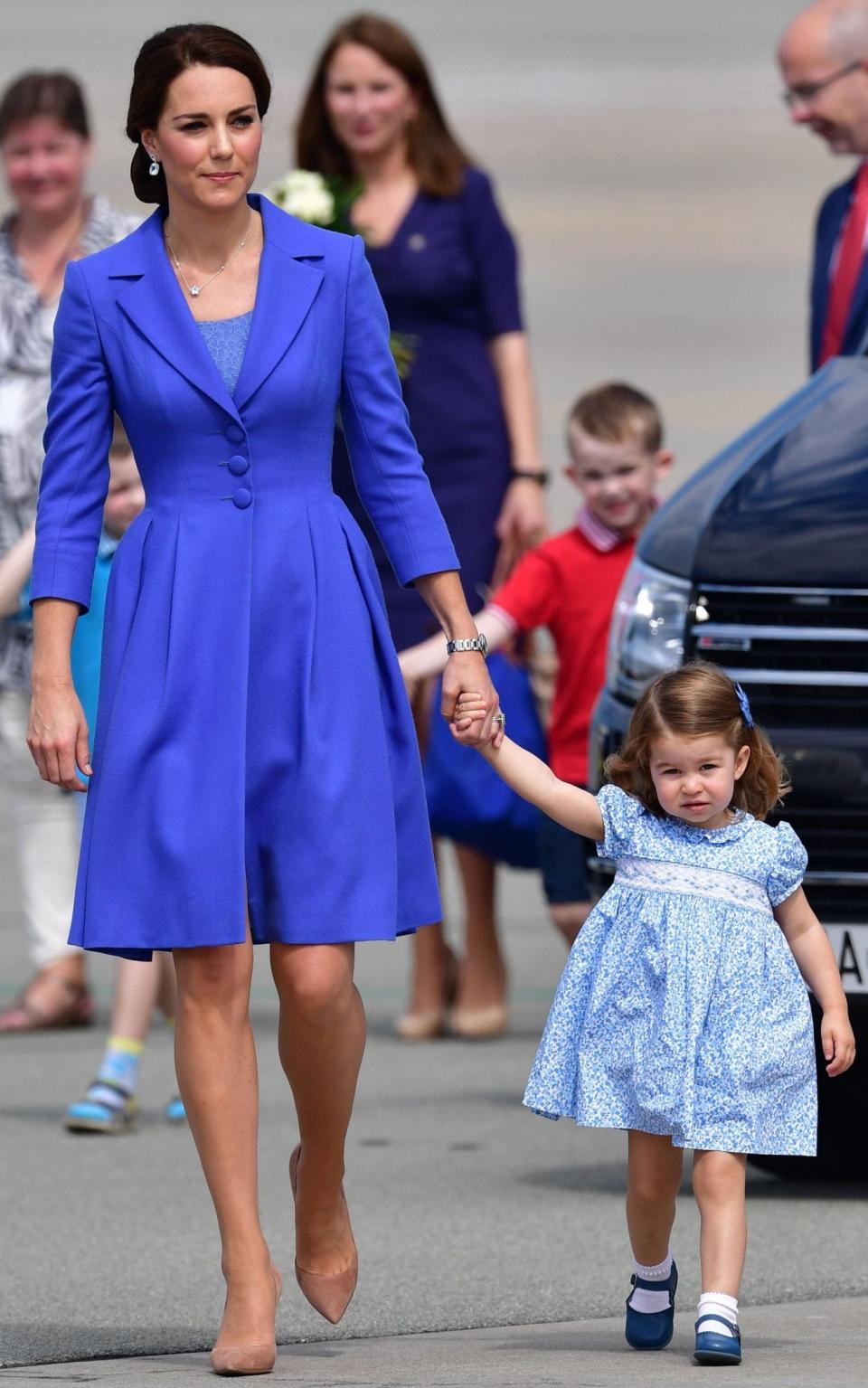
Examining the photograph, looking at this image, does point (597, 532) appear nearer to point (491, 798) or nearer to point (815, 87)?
point (491, 798)

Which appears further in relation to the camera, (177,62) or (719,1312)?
(177,62)

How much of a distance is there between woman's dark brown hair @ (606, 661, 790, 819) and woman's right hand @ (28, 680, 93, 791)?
31.1 inches

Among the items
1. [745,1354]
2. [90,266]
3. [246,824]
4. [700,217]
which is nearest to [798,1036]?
[745,1354]

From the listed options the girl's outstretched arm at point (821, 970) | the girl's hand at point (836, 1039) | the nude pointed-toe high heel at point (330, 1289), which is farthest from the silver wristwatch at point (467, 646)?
the nude pointed-toe high heel at point (330, 1289)

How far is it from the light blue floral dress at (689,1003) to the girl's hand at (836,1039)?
0.20 ft

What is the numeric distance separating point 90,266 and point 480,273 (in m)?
3.95

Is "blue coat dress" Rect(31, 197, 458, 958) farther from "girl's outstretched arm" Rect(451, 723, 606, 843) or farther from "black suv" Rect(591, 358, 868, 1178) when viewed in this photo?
"black suv" Rect(591, 358, 868, 1178)

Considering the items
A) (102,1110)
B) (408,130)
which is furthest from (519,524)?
(102,1110)

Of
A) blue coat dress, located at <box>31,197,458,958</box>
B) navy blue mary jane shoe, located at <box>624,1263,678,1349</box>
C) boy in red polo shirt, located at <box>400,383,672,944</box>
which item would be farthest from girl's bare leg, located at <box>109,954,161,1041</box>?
navy blue mary jane shoe, located at <box>624,1263,678,1349</box>

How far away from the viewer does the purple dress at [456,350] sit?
8695mm

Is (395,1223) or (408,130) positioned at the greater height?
(408,130)

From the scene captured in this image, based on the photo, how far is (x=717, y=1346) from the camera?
4.55m

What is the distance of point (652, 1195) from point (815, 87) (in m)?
3.54

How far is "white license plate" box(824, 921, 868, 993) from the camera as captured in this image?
19.1ft
